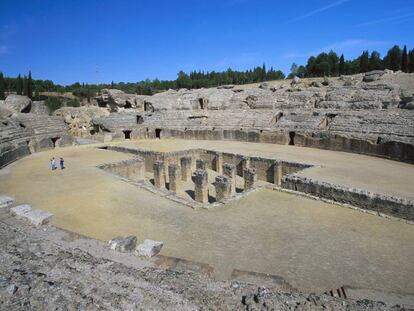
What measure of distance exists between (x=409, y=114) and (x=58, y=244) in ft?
58.6

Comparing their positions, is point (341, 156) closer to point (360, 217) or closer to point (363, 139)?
point (363, 139)

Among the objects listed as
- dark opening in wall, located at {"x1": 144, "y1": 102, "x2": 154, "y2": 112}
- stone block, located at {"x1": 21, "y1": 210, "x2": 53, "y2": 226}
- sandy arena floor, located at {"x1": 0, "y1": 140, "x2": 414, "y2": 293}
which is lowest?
sandy arena floor, located at {"x1": 0, "y1": 140, "x2": 414, "y2": 293}

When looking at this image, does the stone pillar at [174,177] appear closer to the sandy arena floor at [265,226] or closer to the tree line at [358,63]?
the sandy arena floor at [265,226]

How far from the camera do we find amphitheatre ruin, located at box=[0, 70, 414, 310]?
4824mm

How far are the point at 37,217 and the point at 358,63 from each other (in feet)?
176

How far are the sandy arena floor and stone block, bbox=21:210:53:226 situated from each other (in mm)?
701

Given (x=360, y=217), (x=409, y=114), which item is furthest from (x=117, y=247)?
(x=409, y=114)

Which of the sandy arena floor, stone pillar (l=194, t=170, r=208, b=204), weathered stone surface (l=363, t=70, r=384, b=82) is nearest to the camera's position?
the sandy arena floor

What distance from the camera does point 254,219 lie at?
8172 millimetres

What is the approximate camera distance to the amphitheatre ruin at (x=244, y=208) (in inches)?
190

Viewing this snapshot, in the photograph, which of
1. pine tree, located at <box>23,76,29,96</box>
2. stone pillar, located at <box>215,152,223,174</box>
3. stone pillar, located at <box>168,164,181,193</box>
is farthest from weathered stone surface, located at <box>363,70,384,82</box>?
pine tree, located at <box>23,76,29,96</box>

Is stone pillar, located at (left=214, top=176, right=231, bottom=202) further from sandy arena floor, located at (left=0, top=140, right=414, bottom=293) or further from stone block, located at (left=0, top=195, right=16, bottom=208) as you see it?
stone block, located at (left=0, top=195, right=16, bottom=208)

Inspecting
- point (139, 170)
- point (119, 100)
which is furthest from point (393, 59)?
point (139, 170)

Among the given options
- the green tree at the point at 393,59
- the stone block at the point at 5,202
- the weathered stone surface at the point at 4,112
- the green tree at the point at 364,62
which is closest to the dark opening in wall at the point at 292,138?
the stone block at the point at 5,202
